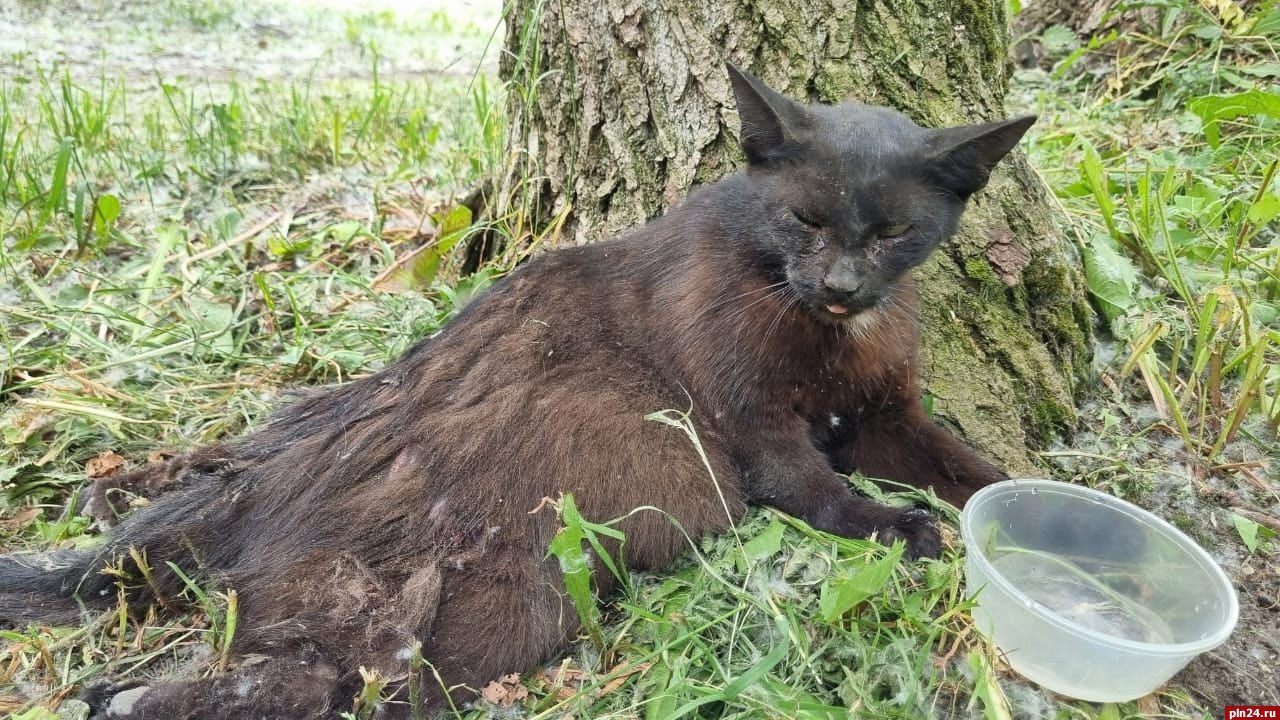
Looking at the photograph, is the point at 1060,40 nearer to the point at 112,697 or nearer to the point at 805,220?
the point at 805,220

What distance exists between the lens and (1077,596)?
1.80 m

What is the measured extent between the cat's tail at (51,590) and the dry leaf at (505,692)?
37.7 inches

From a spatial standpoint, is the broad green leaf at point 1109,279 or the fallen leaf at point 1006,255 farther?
the broad green leaf at point 1109,279

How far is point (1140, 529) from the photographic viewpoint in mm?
1747

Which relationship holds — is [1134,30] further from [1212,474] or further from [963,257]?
[1212,474]

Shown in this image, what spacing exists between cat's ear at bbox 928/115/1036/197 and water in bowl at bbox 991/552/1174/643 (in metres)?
0.89

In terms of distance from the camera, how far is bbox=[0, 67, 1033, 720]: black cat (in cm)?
159

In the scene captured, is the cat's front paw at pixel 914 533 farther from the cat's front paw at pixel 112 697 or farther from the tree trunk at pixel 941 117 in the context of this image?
the cat's front paw at pixel 112 697

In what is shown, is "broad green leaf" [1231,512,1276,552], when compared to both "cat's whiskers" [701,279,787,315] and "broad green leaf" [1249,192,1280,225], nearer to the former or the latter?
"broad green leaf" [1249,192,1280,225]

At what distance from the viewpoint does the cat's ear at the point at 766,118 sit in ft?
5.50

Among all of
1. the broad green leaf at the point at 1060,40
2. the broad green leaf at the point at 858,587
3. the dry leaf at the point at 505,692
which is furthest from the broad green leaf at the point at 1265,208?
the dry leaf at the point at 505,692

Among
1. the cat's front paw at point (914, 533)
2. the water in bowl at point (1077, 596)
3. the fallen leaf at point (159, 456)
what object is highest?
the cat's front paw at point (914, 533)

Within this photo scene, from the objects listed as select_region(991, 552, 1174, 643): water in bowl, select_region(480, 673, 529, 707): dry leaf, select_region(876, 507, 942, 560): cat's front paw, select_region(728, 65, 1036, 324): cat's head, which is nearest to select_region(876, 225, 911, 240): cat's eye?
select_region(728, 65, 1036, 324): cat's head

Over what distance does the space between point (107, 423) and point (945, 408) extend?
2532 mm
